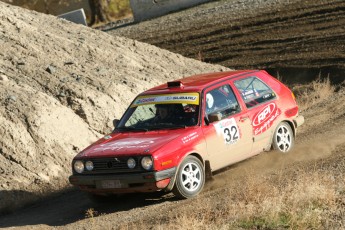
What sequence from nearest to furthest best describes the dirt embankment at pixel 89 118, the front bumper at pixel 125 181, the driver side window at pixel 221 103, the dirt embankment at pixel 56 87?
the front bumper at pixel 125 181 → the dirt embankment at pixel 89 118 → the driver side window at pixel 221 103 → the dirt embankment at pixel 56 87

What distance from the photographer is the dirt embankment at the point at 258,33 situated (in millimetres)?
23641

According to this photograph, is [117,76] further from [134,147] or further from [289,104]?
[134,147]

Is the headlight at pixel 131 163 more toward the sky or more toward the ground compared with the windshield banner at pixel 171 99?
more toward the ground

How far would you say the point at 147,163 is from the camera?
10266mm

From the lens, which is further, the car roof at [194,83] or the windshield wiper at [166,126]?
the car roof at [194,83]

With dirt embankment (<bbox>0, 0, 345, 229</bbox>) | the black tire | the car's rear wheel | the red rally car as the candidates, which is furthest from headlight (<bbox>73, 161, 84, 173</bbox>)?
the car's rear wheel

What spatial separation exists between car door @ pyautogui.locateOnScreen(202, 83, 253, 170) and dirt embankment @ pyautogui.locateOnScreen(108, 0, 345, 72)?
9.85 m

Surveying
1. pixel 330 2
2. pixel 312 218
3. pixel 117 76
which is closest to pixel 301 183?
pixel 312 218

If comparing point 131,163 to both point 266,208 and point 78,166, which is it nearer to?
point 78,166

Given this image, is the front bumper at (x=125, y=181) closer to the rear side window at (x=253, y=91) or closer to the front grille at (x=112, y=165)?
the front grille at (x=112, y=165)

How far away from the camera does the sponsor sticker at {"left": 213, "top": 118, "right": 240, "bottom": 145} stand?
11.2 m

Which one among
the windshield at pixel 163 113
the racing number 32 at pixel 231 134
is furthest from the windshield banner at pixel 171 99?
the racing number 32 at pixel 231 134

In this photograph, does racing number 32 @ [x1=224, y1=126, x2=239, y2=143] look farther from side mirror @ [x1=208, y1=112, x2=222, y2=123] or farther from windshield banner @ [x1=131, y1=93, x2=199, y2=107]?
windshield banner @ [x1=131, y1=93, x2=199, y2=107]

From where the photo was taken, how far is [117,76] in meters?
17.2
